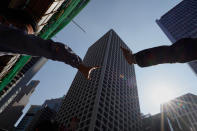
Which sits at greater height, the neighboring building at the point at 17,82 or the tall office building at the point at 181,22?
the tall office building at the point at 181,22

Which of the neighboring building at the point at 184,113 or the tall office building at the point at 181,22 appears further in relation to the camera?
Result: the tall office building at the point at 181,22

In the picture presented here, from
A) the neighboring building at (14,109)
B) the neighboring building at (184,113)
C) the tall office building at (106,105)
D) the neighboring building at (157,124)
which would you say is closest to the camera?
the tall office building at (106,105)

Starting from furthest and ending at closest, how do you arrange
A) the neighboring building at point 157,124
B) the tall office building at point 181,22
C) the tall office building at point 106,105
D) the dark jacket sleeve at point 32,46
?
the tall office building at point 181,22 → the neighboring building at point 157,124 → the tall office building at point 106,105 → the dark jacket sleeve at point 32,46

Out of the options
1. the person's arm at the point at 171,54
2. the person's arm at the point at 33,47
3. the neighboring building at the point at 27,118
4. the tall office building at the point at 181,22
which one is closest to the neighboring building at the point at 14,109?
the neighboring building at the point at 27,118

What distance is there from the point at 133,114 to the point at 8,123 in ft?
542

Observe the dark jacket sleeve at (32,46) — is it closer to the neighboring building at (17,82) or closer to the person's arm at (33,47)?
the person's arm at (33,47)

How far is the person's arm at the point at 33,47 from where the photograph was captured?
1.77 metres

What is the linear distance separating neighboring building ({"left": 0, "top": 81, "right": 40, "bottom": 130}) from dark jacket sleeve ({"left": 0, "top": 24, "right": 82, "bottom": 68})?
558 ft

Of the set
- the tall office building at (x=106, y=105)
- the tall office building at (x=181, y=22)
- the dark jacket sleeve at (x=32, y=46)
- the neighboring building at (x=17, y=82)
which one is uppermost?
the tall office building at (x=181, y=22)

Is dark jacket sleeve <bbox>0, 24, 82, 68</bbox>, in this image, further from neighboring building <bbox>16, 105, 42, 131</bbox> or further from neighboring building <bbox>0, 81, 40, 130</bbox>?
neighboring building <bbox>16, 105, 42, 131</bbox>

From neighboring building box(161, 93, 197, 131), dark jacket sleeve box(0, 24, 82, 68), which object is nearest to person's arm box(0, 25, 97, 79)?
dark jacket sleeve box(0, 24, 82, 68)

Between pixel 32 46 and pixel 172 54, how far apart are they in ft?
8.05

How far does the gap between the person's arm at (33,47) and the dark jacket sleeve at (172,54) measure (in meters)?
1.44

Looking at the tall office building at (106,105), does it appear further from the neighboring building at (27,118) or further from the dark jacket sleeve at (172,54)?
the neighboring building at (27,118)
